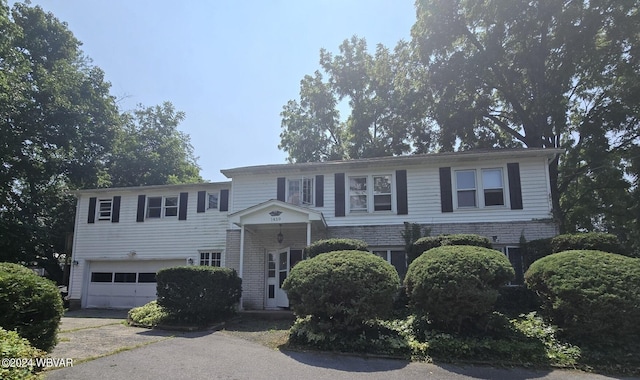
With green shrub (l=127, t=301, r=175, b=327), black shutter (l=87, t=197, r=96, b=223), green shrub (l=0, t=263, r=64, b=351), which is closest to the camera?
green shrub (l=0, t=263, r=64, b=351)

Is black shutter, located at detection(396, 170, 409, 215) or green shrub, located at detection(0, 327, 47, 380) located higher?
black shutter, located at detection(396, 170, 409, 215)

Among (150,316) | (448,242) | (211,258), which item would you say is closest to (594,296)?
(448,242)

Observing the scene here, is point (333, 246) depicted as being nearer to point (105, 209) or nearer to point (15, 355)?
point (15, 355)

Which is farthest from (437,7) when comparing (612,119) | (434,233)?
(434,233)

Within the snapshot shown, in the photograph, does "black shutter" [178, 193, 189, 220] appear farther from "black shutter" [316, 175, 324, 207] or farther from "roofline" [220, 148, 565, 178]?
"black shutter" [316, 175, 324, 207]

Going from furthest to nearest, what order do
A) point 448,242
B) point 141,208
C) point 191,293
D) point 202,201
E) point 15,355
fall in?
point 141,208 → point 202,201 → point 448,242 → point 191,293 → point 15,355

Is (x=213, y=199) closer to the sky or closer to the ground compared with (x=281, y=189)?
closer to the ground

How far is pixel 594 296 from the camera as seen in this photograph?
787 centimetres

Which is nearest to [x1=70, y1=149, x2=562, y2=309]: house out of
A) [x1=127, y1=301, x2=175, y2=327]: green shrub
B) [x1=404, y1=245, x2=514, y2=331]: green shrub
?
[x1=127, y1=301, x2=175, y2=327]: green shrub

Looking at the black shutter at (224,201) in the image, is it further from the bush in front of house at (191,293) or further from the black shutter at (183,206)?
the bush in front of house at (191,293)

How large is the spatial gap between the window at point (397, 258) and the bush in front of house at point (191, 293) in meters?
5.88

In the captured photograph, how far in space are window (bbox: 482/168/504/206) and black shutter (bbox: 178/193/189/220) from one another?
12.4 metres

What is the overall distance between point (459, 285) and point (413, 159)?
7031 mm

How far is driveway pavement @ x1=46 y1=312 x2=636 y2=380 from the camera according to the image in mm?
6730
